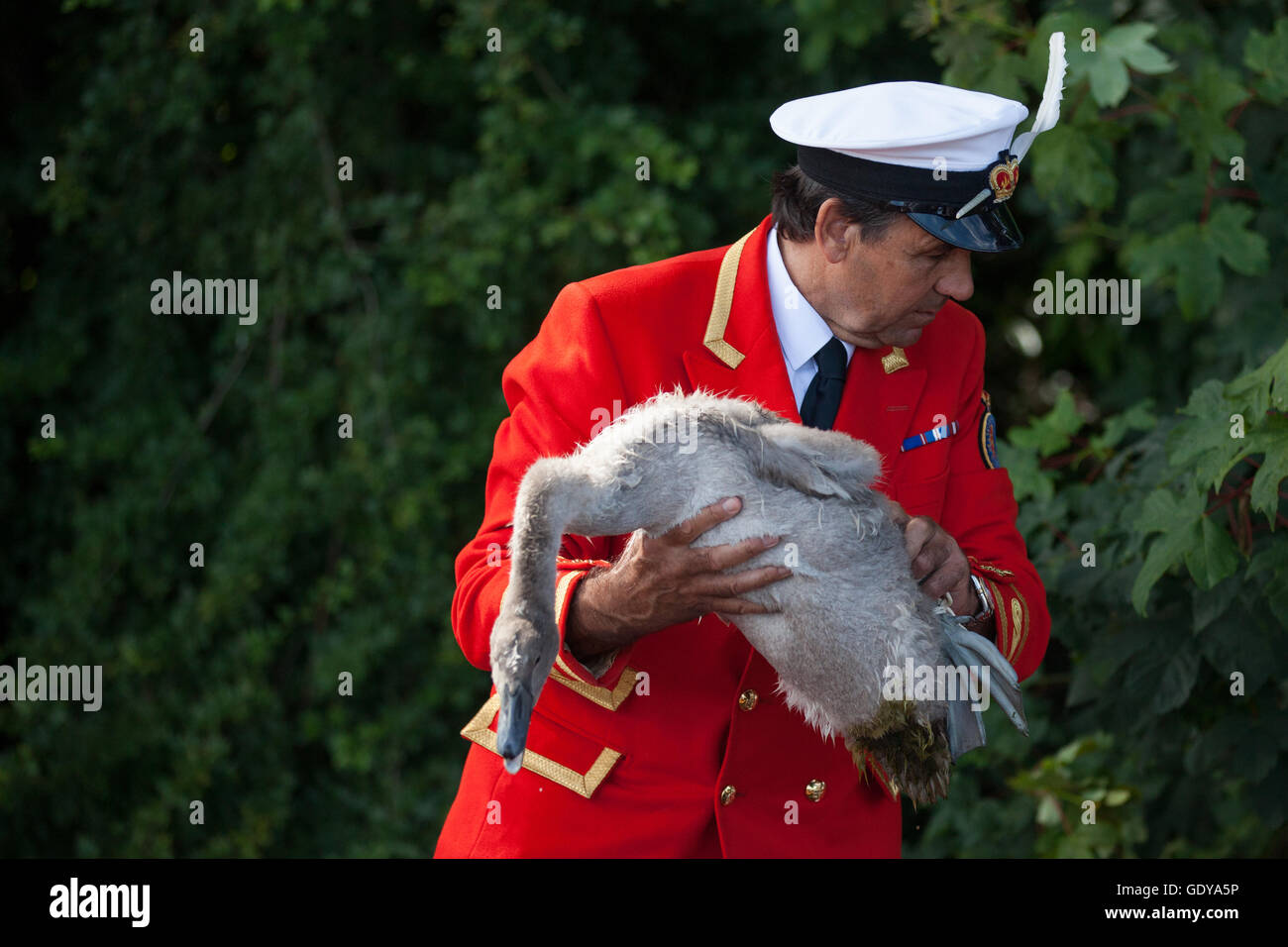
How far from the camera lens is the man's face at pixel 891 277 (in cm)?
204

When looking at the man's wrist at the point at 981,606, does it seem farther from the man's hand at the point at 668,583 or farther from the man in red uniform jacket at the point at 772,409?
the man's hand at the point at 668,583

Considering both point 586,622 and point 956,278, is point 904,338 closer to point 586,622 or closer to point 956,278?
point 956,278

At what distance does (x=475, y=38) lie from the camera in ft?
14.0

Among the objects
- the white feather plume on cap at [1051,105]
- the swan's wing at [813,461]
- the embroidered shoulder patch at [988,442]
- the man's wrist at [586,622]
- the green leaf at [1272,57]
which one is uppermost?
the green leaf at [1272,57]

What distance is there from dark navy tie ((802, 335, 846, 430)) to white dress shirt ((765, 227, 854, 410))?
0.04ft

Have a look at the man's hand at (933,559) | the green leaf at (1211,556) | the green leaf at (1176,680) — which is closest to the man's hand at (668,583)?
the man's hand at (933,559)

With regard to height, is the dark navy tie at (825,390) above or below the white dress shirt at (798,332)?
below

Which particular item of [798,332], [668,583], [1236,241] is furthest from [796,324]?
[1236,241]

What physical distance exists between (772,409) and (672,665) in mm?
477

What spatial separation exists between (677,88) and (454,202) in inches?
47.3

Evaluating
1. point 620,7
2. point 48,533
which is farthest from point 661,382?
point 48,533

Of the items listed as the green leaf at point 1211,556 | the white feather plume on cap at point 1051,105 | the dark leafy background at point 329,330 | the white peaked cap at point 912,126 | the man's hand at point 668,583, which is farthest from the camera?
the dark leafy background at point 329,330

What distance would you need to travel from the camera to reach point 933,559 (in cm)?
194

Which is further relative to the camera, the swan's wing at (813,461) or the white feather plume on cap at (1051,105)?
the white feather plume on cap at (1051,105)
